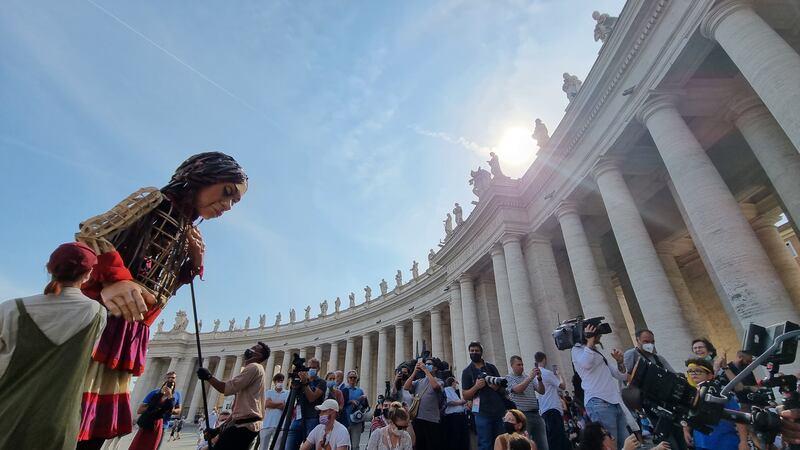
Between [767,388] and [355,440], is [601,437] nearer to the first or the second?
[767,388]

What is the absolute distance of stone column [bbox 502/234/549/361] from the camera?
14.3m

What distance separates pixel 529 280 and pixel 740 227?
8.86 metres

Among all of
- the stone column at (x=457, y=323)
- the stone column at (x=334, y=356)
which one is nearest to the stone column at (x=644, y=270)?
the stone column at (x=457, y=323)

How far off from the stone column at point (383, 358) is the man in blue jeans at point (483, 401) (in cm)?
2657

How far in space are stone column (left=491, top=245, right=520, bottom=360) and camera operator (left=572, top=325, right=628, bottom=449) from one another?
10287mm

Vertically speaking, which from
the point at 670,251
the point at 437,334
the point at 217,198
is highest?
the point at 670,251

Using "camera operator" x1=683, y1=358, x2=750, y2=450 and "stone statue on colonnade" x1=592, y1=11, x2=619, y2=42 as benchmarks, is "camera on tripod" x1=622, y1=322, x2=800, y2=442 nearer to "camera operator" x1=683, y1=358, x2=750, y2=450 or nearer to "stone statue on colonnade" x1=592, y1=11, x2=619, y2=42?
"camera operator" x1=683, y1=358, x2=750, y2=450

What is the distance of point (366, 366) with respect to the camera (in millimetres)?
33219

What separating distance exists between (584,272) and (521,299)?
3288 mm

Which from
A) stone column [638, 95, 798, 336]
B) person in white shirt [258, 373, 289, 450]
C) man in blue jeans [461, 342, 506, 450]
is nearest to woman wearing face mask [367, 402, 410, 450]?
man in blue jeans [461, 342, 506, 450]

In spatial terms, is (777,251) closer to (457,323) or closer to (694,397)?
(457,323)

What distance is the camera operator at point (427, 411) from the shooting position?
6145 millimetres

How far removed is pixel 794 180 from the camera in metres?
9.27

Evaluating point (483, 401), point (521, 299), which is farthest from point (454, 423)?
point (521, 299)
